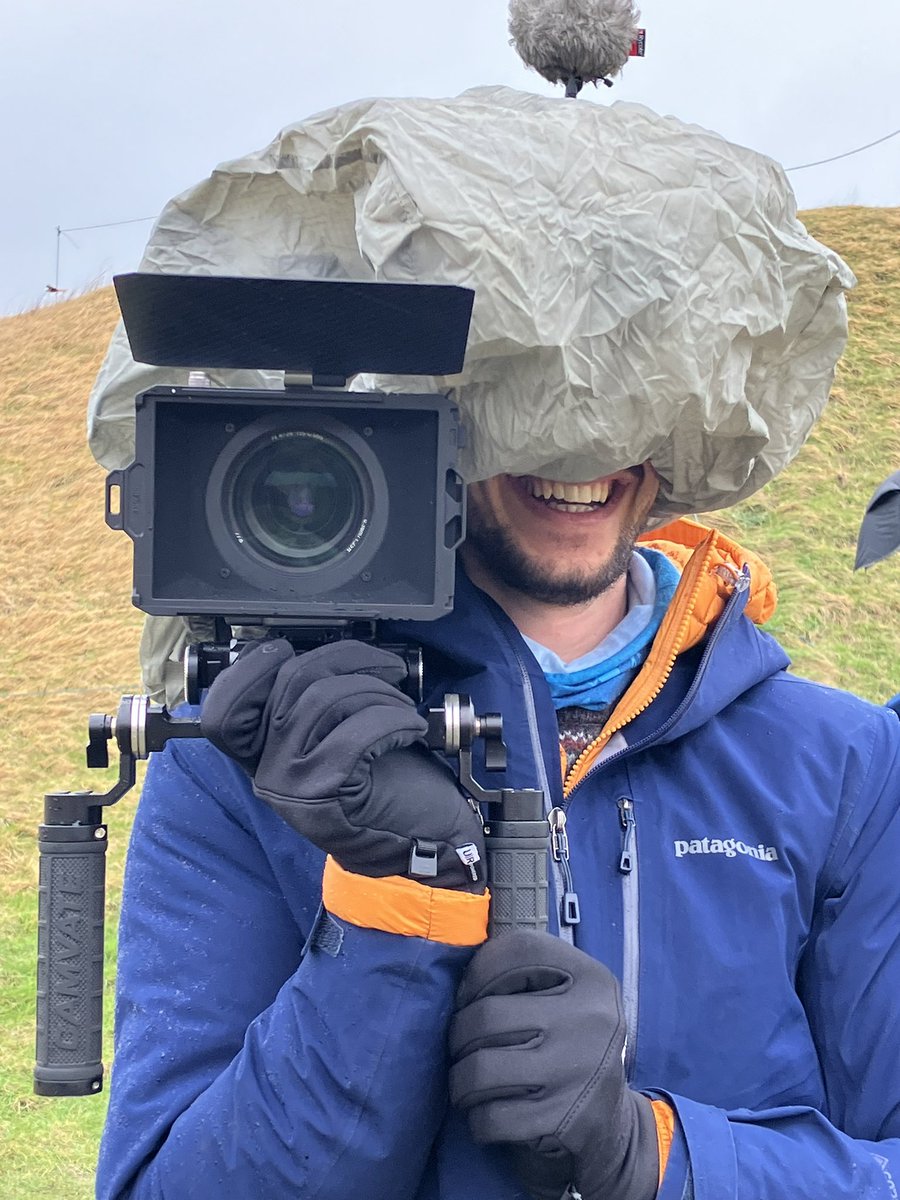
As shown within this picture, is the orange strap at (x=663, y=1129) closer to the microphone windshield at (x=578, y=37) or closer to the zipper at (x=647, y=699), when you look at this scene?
the zipper at (x=647, y=699)

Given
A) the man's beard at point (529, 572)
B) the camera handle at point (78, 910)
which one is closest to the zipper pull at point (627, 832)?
the man's beard at point (529, 572)

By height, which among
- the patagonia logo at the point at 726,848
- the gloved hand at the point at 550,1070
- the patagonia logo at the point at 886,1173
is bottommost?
the patagonia logo at the point at 886,1173

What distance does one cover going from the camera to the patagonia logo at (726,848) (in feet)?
4.87

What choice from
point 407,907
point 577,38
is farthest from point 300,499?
point 577,38

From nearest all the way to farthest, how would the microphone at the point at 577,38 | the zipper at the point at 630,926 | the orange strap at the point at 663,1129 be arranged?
the orange strap at the point at 663,1129 < the zipper at the point at 630,926 < the microphone at the point at 577,38

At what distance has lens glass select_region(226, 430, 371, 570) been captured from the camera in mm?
1341

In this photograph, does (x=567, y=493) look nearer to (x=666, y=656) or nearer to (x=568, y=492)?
(x=568, y=492)

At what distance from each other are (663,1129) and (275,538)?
66 centimetres

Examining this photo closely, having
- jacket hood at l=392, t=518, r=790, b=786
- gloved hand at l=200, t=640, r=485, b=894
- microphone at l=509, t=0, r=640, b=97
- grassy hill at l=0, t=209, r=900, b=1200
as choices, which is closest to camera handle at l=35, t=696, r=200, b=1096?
gloved hand at l=200, t=640, r=485, b=894

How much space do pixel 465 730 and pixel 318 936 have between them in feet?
0.78

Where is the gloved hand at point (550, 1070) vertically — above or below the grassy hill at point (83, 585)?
above

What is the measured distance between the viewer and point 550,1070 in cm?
122

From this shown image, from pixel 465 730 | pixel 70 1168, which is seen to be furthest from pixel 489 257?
pixel 70 1168

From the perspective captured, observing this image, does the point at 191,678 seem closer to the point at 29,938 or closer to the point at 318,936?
the point at 318,936
